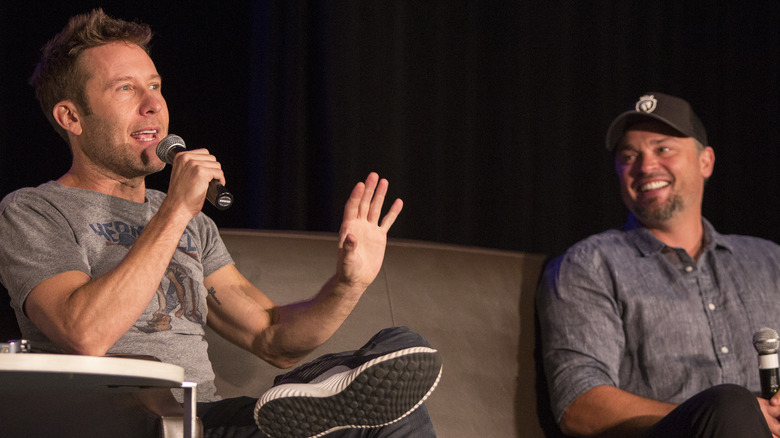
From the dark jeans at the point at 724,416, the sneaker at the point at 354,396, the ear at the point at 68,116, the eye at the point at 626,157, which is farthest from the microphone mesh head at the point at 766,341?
the ear at the point at 68,116

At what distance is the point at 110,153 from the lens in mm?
1702

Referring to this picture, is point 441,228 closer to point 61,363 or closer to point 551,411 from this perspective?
point 551,411

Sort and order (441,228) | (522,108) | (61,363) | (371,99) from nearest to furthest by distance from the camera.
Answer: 1. (61,363)
2. (371,99)
3. (441,228)
4. (522,108)

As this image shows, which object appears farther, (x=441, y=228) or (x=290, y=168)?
(x=441, y=228)

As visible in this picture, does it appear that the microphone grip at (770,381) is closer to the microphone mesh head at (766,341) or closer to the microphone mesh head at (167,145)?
the microphone mesh head at (766,341)

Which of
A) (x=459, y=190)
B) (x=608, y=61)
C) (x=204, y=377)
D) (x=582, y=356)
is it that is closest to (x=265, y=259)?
(x=204, y=377)

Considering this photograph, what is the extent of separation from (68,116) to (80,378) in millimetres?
936

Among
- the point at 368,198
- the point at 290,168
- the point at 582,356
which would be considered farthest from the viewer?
the point at 290,168

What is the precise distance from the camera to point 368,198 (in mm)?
1647

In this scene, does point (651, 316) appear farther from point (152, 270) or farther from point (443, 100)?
point (152, 270)

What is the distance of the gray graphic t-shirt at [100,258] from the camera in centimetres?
147

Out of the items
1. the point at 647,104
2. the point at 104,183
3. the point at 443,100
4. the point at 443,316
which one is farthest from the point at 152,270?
the point at 443,100

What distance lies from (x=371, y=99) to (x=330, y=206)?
15.6 inches

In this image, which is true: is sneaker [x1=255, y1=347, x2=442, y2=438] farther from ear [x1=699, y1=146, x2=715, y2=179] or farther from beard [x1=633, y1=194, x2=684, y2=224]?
ear [x1=699, y1=146, x2=715, y2=179]
